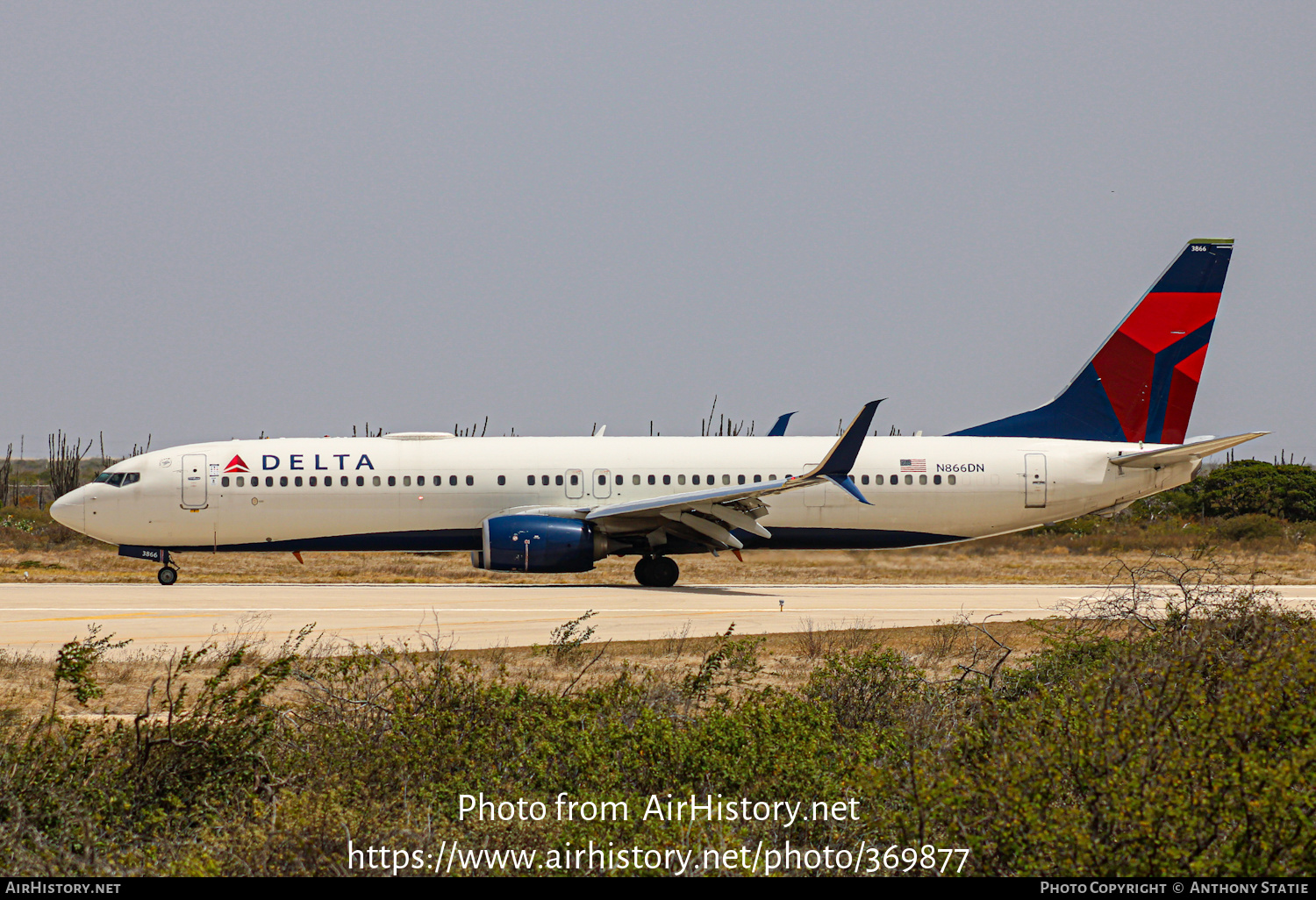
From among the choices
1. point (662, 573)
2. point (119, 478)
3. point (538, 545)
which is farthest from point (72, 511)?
point (662, 573)

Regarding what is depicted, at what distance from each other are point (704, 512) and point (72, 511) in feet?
50.8

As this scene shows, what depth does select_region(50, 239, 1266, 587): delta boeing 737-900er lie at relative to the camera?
27.7 metres

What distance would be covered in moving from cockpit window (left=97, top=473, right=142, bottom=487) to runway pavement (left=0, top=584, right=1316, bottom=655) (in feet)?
8.66

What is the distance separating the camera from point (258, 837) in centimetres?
564

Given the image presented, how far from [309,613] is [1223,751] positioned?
666 inches

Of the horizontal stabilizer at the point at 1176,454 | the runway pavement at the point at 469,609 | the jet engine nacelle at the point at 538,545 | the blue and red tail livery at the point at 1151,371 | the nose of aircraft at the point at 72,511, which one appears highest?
the blue and red tail livery at the point at 1151,371

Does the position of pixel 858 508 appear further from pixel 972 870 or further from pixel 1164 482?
pixel 972 870

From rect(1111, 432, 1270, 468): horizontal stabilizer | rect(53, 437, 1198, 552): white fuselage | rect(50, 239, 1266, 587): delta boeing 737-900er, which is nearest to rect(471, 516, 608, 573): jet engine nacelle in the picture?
rect(50, 239, 1266, 587): delta boeing 737-900er

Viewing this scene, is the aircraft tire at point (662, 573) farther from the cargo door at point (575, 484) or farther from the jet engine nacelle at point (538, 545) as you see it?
the cargo door at point (575, 484)

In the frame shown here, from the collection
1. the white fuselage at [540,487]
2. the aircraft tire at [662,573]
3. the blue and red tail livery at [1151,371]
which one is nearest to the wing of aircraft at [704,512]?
the white fuselage at [540,487]

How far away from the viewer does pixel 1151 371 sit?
3008 centimetres

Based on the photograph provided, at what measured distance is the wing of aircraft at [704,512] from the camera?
84.8 ft

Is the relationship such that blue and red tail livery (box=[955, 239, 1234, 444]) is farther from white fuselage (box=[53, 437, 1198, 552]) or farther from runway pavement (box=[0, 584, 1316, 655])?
runway pavement (box=[0, 584, 1316, 655])

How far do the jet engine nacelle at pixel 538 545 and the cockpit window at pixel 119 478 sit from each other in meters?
8.95
